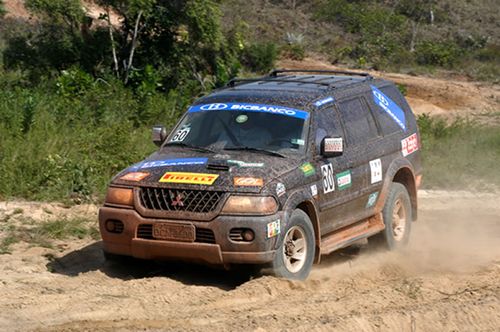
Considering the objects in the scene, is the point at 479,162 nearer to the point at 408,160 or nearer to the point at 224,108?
the point at 408,160

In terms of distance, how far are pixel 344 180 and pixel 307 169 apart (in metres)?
0.74

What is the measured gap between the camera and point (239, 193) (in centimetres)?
805

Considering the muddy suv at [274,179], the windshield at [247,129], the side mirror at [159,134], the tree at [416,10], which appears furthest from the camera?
the tree at [416,10]

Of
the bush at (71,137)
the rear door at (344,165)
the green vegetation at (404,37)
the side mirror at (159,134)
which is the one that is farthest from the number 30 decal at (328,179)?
the green vegetation at (404,37)

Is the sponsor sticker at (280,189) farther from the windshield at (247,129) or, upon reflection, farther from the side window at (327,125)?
the side window at (327,125)

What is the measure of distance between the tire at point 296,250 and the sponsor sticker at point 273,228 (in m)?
0.09

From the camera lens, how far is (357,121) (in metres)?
9.99

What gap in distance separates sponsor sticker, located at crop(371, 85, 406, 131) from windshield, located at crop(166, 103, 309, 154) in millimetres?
1587

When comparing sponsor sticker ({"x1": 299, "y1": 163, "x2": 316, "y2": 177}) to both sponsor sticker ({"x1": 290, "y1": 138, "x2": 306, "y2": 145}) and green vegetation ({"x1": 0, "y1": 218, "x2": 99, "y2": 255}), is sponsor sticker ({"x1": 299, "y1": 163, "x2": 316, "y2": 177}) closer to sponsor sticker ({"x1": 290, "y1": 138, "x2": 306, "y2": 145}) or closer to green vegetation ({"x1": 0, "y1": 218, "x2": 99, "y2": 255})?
sponsor sticker ({"x1": 290, "y1": 138, "x2": 306, "y2": 145})

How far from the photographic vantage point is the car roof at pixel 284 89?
944 cm

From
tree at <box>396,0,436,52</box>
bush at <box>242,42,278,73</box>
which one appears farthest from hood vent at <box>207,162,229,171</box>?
tree at <box>396,0,436,52</box>

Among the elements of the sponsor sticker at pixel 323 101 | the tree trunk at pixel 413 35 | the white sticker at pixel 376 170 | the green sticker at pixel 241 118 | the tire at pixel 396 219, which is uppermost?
the sponsor sticker at pixel 323 101

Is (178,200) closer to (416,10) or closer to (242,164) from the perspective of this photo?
(242,164)

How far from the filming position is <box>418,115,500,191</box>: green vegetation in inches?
645
